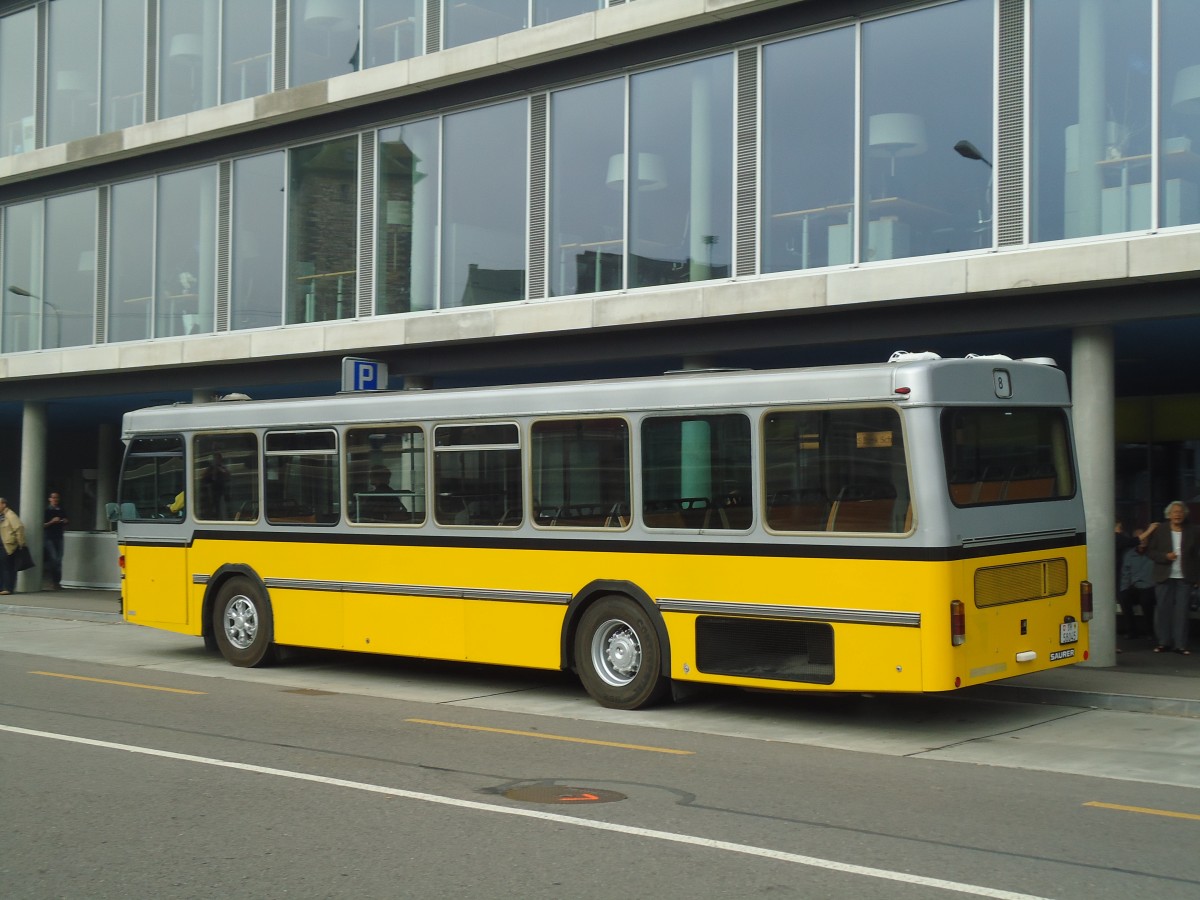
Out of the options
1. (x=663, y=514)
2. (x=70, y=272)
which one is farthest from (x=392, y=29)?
(x=663, y=514)

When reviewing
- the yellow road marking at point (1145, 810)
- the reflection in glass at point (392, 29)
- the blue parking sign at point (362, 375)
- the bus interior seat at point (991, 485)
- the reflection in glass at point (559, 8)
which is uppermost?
the reflection in glass at point (392, 29)

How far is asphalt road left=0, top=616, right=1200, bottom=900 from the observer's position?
20.0 feet

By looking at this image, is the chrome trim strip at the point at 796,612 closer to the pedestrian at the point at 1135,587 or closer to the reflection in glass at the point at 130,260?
the pedestrian at the point at 1135,587

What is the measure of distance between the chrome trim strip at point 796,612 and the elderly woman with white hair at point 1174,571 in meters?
5.80

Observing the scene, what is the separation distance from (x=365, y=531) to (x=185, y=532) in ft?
9.27

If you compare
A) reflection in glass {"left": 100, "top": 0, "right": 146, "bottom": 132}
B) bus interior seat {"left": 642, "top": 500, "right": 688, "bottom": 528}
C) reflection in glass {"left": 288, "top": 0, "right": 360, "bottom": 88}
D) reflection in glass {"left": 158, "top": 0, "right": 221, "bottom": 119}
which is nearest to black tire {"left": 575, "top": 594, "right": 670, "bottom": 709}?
bus interior seat {"left": 642, "top": 500, "right": 688, "bottom": 528}

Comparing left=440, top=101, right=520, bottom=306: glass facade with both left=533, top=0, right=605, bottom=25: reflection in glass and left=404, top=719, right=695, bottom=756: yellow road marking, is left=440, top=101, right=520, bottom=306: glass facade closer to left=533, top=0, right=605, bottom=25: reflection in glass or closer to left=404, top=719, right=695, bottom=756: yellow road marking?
left=533, top=0, right=605, bottom=25: reflection in glass

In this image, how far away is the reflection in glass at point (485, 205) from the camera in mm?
18734

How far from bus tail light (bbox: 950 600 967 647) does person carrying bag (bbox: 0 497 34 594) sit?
1961cm

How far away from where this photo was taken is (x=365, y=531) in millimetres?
13234

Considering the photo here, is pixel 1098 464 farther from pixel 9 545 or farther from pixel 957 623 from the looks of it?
pixel 9 545

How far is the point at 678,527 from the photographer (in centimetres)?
1102

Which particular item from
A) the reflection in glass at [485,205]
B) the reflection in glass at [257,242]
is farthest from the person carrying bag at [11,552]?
the reflection in glass at [485,205]

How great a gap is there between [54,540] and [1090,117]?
20230 mm
